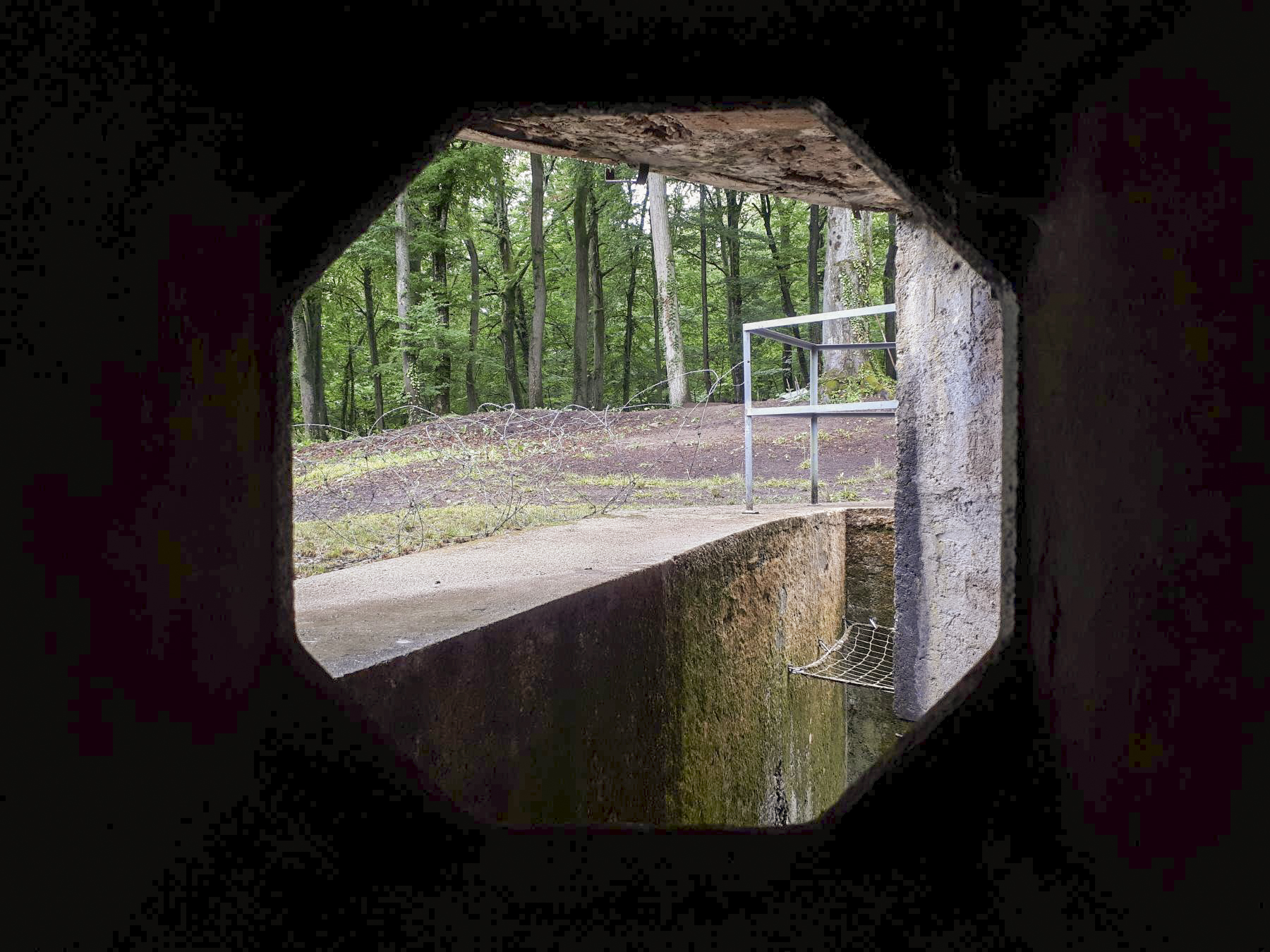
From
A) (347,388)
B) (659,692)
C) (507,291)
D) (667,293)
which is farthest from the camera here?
(347,388)

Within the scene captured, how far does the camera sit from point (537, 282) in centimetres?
1873

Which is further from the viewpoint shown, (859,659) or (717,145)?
(859,659)

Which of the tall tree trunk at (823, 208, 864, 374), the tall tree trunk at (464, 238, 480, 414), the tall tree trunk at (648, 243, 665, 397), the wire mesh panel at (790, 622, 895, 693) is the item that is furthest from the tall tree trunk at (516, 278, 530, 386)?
the wire mesh panel at (790, 622, 895, 693)

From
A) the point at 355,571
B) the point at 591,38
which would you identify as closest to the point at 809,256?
the point at 355,571

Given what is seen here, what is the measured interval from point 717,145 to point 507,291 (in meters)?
18.9

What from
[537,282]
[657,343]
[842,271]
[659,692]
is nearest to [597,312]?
[537,282]

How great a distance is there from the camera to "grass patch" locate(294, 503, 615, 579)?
4.79m

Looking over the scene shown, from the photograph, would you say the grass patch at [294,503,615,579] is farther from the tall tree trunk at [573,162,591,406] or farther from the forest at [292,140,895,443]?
the tall tree trunk at [573,162,591,406]

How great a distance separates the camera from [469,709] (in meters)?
2.52

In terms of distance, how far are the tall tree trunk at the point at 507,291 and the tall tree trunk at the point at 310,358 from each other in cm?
459

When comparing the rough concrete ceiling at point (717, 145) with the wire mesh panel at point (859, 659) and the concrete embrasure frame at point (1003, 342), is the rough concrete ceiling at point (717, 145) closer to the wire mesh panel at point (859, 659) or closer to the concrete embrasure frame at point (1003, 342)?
the concrete embrasure frame at point (1003, 342)

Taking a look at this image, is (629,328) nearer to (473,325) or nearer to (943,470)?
(473,325)

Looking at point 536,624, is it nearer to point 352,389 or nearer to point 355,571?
point 355,571
